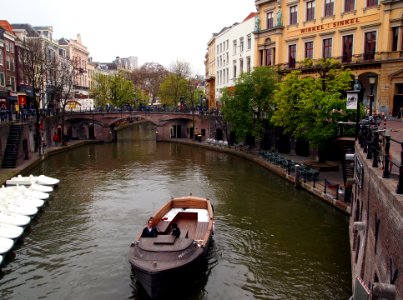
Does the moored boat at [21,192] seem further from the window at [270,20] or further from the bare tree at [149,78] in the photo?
the bare tree at [149,78]

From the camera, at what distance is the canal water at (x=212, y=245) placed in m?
14.9

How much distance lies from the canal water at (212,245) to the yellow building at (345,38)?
44.6 feet

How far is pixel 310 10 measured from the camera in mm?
44594

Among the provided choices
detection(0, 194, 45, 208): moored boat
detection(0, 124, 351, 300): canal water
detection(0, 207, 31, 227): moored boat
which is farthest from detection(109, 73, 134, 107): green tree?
detection(0, 207, 31, 227): moored boat

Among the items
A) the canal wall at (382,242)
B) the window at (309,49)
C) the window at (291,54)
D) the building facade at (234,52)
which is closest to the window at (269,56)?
the window at (291,54)

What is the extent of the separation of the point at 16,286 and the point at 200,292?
7280 mm

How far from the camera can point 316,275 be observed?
15.7 meters

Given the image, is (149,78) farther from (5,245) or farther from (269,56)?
(5,245)

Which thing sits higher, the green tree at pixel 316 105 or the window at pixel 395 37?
the window at pixel 395 37

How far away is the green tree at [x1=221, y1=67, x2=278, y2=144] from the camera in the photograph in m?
41.0

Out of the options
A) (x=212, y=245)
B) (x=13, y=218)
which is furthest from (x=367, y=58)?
(x=13, y=218)

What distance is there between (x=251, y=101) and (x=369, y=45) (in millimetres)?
13321

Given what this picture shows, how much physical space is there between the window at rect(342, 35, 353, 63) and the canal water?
1689cm

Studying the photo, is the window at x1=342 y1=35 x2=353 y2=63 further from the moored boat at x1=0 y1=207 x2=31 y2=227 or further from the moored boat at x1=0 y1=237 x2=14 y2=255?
the moored boat at x1=0 y1=237 x2=14 y2=255
